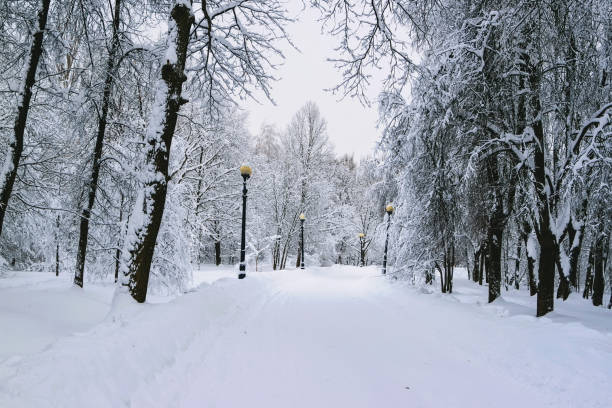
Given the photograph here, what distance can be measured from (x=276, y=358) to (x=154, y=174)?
128 inches

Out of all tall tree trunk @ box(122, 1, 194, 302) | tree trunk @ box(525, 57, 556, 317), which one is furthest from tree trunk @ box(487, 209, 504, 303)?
tall tree trunk @ box(122, 1, 194, 302)

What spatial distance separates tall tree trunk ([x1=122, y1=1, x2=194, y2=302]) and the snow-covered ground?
0.57 m

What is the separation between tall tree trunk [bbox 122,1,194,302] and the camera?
4566 millimetres

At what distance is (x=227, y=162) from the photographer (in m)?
22.2

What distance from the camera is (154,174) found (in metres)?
4.58

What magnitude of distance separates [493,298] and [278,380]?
6.75 metres

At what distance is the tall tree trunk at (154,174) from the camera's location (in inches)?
180

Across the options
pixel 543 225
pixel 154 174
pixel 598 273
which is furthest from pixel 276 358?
pixel 598 273

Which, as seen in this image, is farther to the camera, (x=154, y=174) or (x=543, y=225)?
(x=543, y=225)

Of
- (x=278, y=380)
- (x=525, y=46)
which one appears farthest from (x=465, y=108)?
(x=278, y=380)

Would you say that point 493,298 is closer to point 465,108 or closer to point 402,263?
point 402,263

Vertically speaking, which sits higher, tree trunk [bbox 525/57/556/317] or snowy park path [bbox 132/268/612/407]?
tree trunk [bbox 525/57/556/317]

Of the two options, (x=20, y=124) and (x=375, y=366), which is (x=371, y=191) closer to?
(x=375, y=366)

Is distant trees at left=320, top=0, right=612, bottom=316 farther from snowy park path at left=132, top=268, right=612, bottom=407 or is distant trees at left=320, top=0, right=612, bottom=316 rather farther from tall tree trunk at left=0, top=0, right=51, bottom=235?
tall tree trunk at left=0, top=0, right=51, bottom=235
